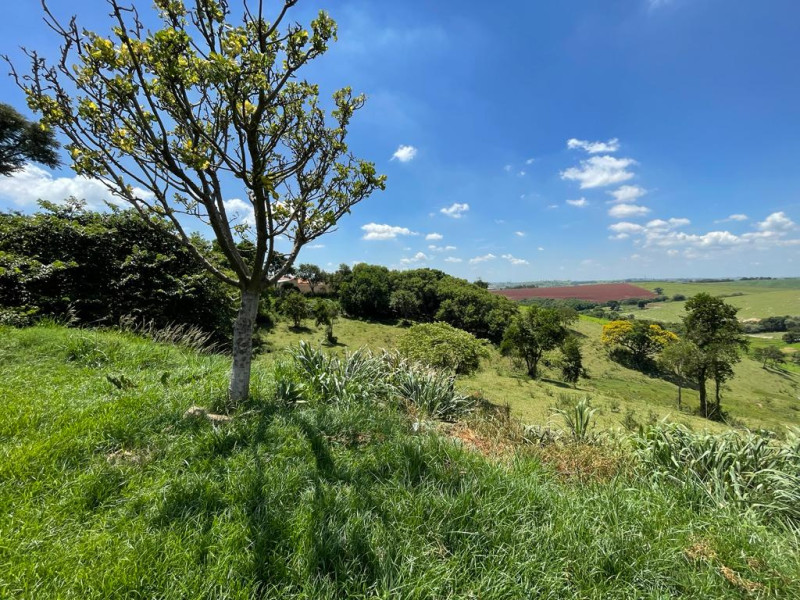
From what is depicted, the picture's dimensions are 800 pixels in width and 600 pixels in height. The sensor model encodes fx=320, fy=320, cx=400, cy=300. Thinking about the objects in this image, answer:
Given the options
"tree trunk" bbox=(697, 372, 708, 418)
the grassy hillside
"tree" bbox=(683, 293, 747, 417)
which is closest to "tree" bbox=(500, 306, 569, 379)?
the grassy hillside

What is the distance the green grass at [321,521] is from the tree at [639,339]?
43.9 meters

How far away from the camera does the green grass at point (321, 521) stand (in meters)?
1.65

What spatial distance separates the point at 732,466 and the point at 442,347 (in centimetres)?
1290

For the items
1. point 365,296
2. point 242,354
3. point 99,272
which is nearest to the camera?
point 242,354

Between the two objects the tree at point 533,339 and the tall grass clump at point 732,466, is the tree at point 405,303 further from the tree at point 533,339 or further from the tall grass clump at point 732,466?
the tall grass clump at point 732,466

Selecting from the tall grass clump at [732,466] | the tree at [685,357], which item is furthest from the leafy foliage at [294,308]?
the tall grass clump at [732,466]

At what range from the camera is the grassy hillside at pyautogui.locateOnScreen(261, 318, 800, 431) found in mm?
16484

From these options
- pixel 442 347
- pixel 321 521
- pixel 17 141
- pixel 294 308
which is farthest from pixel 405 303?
pixel 321 521

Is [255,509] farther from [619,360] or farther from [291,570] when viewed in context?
[619,360]

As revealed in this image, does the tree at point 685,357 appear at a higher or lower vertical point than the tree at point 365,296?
lower

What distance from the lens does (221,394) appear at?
3984mm

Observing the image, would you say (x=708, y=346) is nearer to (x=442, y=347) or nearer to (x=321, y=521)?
(x=442, y=347)

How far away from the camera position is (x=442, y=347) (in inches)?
623

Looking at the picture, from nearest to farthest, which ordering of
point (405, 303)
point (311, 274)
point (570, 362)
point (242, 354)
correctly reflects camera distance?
point (242, 354)
point (570, 362)
point (405, 303)
point (311, 274)
